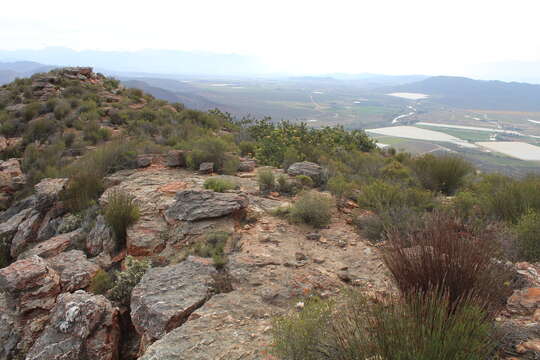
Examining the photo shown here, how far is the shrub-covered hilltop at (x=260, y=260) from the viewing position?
265 cm

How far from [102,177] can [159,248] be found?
4.65m

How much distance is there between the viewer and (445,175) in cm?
953

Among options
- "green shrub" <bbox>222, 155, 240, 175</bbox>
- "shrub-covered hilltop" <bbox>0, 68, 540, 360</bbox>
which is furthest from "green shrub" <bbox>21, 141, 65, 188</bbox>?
"green shrub" <bbox>222, 155, 240, 175</bbox>

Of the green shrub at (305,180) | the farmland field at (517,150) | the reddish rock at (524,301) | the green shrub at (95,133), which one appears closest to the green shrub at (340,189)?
the green shrub at (305,180)

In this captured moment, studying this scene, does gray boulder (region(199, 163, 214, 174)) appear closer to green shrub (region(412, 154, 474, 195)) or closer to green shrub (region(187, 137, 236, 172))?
green shrub (region(187, 137, 236, 172))

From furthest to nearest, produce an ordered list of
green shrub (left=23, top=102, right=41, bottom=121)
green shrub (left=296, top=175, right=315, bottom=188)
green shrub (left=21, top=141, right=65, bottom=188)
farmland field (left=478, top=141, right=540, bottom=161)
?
1. farmland field (left=478, top=141, right=540, bottom=161)
2. green shrub (left=23, top=102, right=41, bottom=121)
3. green shrub (left=21, top=141, right=65, bottom=188)
4. green shrub (left=296, top=175, right=315, bottom=188)

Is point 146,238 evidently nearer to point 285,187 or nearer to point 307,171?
point 285,187

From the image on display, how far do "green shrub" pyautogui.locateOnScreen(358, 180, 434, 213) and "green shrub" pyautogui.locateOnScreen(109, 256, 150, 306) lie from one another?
4534 millimetres

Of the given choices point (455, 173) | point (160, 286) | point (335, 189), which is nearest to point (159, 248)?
point (160, 286)

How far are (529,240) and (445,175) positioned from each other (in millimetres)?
5060

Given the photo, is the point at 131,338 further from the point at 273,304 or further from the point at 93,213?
the point at 93,213

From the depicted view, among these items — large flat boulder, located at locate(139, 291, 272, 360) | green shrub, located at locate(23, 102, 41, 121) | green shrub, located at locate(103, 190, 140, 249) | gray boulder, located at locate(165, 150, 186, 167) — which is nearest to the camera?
large flat boulder, located at locate(139, 291, 272, 360)

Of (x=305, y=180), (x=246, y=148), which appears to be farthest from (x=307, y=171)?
(x=246, y=148)

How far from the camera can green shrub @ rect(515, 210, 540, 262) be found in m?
4.67
